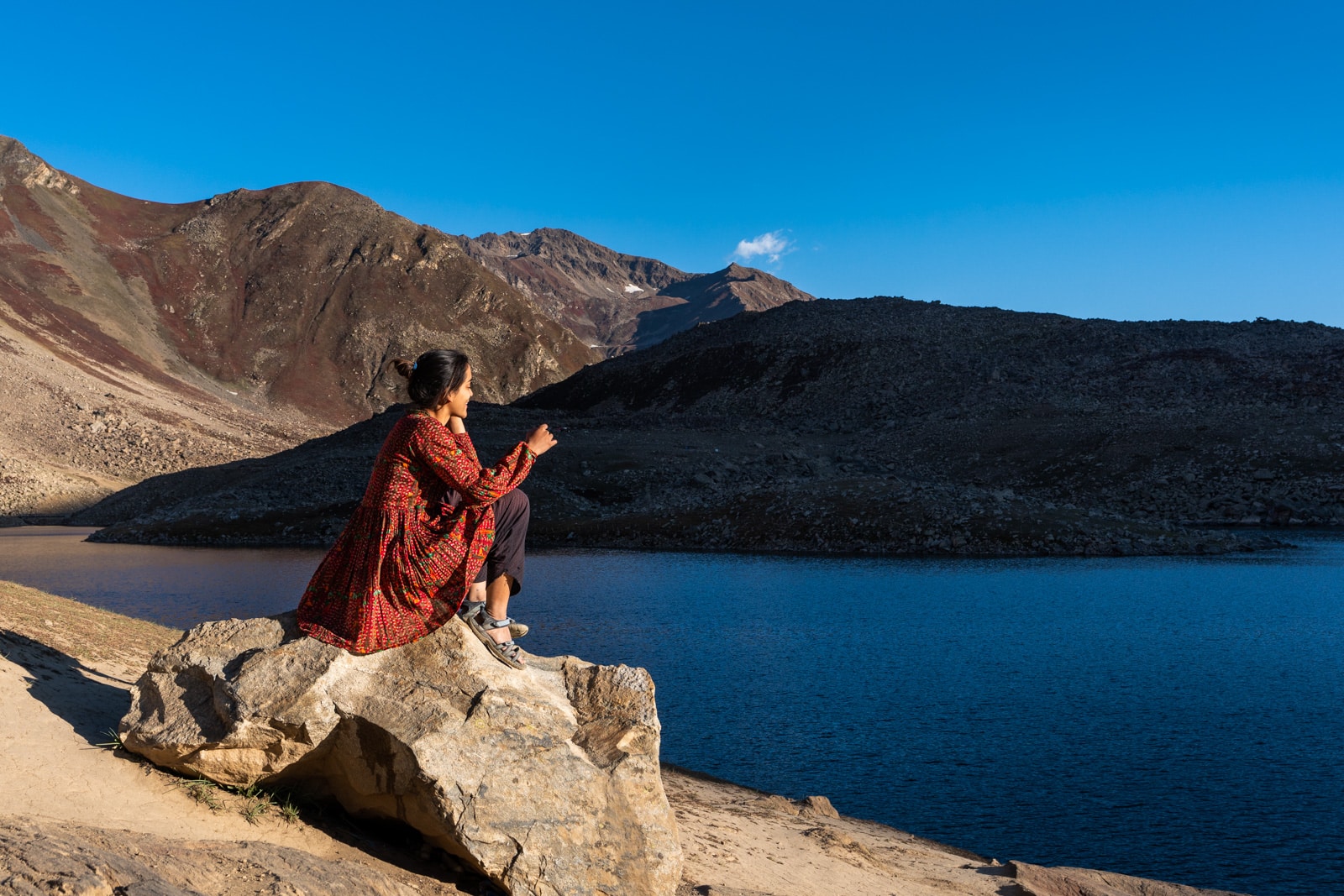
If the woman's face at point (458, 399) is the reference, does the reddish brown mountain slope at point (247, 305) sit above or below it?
above

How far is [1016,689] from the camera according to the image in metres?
15.4

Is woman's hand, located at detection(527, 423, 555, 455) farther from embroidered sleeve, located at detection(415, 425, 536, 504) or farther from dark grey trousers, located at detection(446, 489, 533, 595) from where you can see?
dark grey trousers, located at detection(446, 489, 533, 595)

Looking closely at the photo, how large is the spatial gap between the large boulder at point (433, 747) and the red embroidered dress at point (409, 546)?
0.56ft

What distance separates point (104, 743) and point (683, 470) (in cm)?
4510

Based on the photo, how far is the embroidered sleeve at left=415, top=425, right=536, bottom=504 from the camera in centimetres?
655

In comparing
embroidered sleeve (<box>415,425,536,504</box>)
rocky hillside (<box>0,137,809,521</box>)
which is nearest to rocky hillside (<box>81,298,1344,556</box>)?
embroidered sleeve (<box>415,425,536,504</box>)

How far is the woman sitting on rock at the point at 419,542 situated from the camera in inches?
253

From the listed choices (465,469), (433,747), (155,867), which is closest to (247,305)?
(465,469)

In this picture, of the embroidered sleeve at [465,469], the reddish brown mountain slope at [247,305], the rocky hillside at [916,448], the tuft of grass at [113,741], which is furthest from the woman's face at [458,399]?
the reddish brown mountain slope at [247,305]

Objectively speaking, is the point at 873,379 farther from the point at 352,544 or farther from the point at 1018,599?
the point at 352,544

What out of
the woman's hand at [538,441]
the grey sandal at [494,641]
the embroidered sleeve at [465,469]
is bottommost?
the grey sandal at [494,641]

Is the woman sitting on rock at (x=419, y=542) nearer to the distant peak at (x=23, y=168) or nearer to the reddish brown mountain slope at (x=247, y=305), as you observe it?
the reddish brown mountain slope at (x=247, y=305)

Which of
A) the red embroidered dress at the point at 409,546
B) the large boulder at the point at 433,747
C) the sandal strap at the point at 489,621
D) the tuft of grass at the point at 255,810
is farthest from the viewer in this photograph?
the sandal strap at the point at 489,621

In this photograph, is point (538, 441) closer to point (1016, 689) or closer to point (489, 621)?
point (489, 621)
